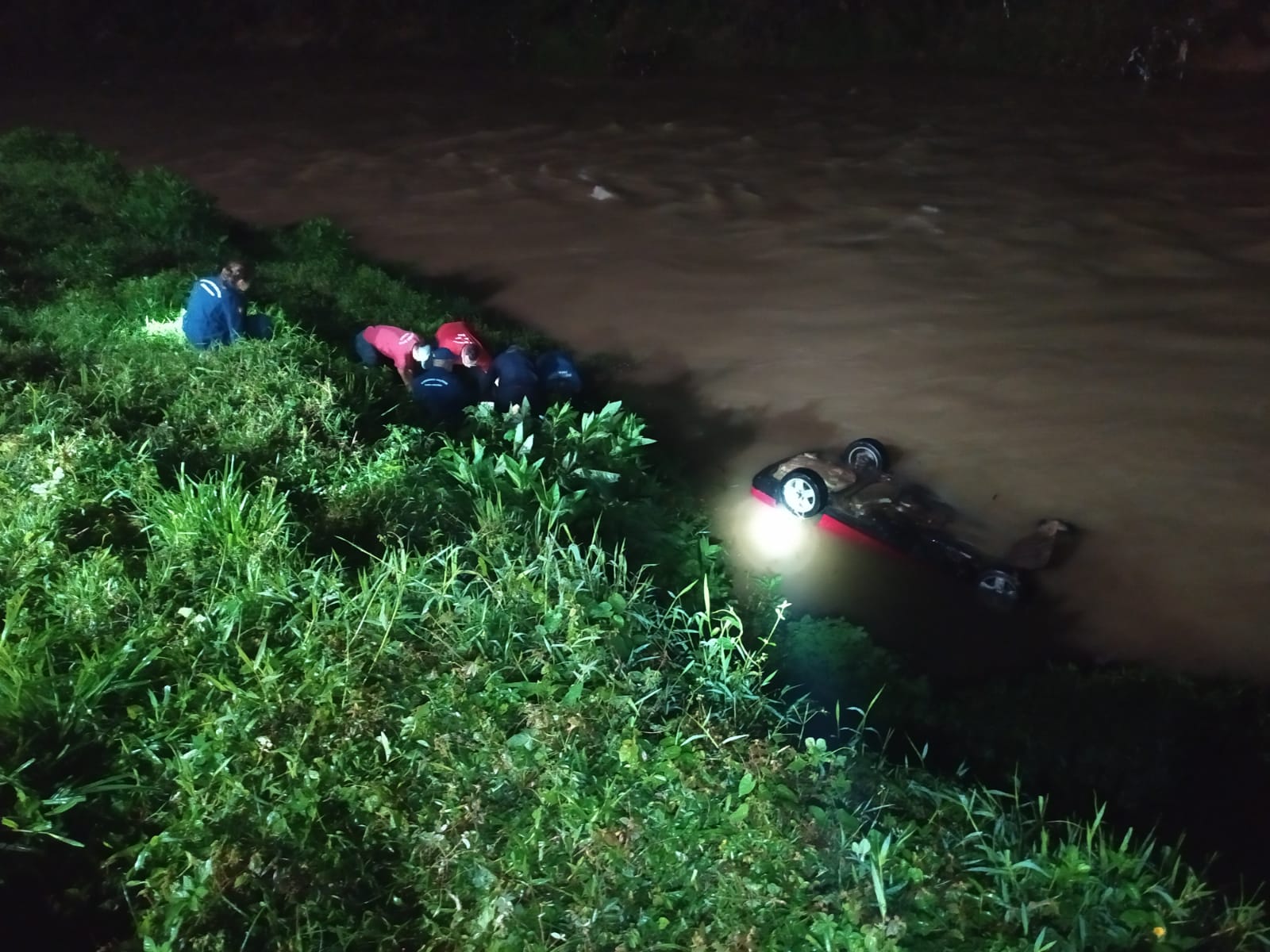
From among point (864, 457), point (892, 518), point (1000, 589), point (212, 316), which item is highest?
point (212, 316)

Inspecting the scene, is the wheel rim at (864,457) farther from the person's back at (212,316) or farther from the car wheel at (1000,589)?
the person's back at (212,316)

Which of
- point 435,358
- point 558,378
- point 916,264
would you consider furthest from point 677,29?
point 435,358

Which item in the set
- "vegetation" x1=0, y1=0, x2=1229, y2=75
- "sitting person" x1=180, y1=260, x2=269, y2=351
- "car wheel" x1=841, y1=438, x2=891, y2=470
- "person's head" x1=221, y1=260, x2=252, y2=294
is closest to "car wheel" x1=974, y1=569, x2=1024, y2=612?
"car wheel" x1=841, y1=438, x2=891, y2=470

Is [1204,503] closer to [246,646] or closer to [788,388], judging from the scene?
→ [788,388]

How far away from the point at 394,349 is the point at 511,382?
1022 millimetres

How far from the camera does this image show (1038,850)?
2803 millimetres

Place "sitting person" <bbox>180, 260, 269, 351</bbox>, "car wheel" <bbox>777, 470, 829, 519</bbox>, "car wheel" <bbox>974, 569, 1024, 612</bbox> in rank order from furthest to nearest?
"sitting person" <bbox>180, 260, 269, 351</bbox>, "car wheel" <bbox>777, 470, 829, 519</bbox>, "car wheel" <bbox>974, 569, 1024, 612</bbox>

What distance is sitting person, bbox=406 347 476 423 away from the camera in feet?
19.8

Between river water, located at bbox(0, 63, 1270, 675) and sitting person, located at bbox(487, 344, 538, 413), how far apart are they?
1.32 meters

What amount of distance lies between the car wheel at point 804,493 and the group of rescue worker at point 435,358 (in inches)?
63.2

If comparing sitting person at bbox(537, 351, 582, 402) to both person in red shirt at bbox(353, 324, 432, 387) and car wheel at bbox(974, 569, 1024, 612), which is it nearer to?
person in red shirt at bbox(353, 324, 432, 387)

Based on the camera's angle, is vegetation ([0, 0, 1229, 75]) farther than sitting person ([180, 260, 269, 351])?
Yes

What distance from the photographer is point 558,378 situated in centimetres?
666

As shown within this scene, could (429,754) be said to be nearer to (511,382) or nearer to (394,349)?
(511,382)
